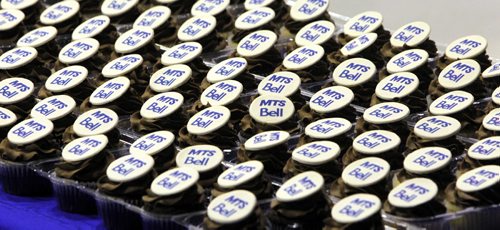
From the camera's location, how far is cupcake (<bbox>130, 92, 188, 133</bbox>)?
14.4 feet

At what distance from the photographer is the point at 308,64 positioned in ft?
15.5

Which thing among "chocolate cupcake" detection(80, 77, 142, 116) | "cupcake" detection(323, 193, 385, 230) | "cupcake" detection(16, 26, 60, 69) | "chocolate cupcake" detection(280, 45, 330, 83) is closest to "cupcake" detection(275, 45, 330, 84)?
"chocolate cupcake" detection(280, 45, 330, 83)

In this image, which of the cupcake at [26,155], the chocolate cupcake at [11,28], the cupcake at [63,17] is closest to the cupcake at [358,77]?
the cupcake at [26,155]

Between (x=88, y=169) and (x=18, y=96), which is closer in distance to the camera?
(x=88, y=169)

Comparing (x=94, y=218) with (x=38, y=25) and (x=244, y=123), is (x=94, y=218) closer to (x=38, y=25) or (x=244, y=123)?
(x=244, y=123)

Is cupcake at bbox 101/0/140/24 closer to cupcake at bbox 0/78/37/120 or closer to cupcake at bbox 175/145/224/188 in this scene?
cupcake at bbox 0/78/37/120

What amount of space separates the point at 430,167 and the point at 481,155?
174mm

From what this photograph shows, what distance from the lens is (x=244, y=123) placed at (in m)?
4.33

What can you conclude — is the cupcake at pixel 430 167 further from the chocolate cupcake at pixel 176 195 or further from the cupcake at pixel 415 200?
the chocolate cupcake at pixel 176 195

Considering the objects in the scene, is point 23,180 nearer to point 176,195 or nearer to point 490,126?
point 176,195

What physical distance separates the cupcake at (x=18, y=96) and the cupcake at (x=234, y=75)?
0.62m

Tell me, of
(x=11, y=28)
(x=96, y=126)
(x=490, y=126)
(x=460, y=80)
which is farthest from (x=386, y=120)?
(x=11, y=28)

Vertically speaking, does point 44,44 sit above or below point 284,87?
below

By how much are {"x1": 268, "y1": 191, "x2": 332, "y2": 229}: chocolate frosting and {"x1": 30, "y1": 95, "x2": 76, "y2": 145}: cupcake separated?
109cm
